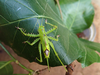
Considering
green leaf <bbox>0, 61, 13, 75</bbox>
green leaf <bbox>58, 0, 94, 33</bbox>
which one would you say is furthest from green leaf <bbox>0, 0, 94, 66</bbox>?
green leaf <bbox>58, 0, 94, 33</bbox>

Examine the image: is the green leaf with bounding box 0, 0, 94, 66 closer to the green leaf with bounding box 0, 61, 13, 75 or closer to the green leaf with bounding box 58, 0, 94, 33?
the green leaf with bounding box 0, 61, 13, 75

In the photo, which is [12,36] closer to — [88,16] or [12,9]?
[12,9]

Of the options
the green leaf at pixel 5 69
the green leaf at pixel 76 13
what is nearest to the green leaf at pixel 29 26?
the green leaf at pixel 5 69

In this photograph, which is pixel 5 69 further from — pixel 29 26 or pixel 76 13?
pixel 76 13

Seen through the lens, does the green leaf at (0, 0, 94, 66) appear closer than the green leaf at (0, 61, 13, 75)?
Yes

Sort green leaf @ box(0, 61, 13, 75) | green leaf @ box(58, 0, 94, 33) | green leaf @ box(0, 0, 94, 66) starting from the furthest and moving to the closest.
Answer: green leaf @ box(58, 0, 94, 33), green leaf @ box(0, 61, 13, 75), green leaf @ box(0, 0, 94, 66)

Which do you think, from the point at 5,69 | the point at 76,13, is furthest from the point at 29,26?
the point at 76,13

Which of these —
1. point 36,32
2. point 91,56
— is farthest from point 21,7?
point 91,56
